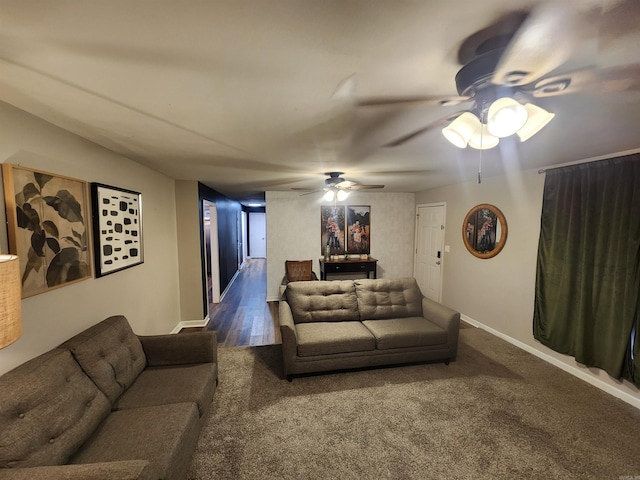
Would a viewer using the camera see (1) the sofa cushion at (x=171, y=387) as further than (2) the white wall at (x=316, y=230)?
No

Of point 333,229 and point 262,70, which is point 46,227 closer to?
point 262,70

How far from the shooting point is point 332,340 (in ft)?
9.02

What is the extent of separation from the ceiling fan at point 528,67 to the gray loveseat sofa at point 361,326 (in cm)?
216

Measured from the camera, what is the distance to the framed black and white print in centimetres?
220

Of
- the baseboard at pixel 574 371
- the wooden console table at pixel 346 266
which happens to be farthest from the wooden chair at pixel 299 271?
the baseboard at pixel 574 371

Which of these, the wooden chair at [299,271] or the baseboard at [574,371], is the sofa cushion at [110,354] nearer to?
the wooden chair at [299,271]

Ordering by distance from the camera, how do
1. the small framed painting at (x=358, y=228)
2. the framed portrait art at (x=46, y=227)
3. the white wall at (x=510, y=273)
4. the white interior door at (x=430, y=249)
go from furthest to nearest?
the small framed painting at (x=358, y=228), the white interior door at (x=430, y=249), the white wall at (x=510, y=273), the framed portrait art at (x=46, y=227)

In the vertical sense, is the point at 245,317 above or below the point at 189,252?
below

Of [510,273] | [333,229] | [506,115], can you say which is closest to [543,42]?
[506,115]

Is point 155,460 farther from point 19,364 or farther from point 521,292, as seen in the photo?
point 521,292

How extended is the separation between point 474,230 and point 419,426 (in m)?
3.05

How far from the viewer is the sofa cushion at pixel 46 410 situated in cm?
122

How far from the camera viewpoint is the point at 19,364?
1.54m

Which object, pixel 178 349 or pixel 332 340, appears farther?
pixel 332 340
